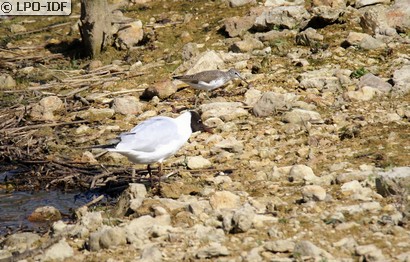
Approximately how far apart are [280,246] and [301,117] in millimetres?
3656

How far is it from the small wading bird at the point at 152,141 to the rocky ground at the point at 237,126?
1.13ft

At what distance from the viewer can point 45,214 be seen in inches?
311

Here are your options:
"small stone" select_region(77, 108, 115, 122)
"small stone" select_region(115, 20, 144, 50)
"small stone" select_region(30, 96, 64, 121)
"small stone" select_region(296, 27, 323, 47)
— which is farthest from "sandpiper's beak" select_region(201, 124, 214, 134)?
"small stone" select_region(115, 20, 144, 50)

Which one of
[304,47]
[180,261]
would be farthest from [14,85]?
[180,261]

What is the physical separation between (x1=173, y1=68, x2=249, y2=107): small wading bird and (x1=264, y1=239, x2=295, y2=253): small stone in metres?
4.99

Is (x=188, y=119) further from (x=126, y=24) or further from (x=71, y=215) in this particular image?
(x=126, y=24)

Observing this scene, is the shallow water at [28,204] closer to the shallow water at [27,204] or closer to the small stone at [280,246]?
the shallow water at [27,204]

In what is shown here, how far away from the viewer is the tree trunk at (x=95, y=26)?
507 inches

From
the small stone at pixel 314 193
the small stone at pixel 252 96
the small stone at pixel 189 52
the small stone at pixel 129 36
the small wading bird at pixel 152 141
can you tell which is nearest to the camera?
the small stone at pixel 314 193

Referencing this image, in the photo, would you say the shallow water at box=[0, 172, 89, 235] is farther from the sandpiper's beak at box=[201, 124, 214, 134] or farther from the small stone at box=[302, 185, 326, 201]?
the small stone at box=[302, 185, 326, 201]

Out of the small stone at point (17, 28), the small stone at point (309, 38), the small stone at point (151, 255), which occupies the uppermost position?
the small stone at point (309, 38)

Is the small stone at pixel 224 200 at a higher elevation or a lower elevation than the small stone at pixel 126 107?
higher

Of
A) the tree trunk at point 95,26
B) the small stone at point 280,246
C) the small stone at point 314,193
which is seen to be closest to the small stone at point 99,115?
the tree trunk at point 95,26

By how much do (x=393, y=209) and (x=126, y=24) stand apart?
25.8 ft
